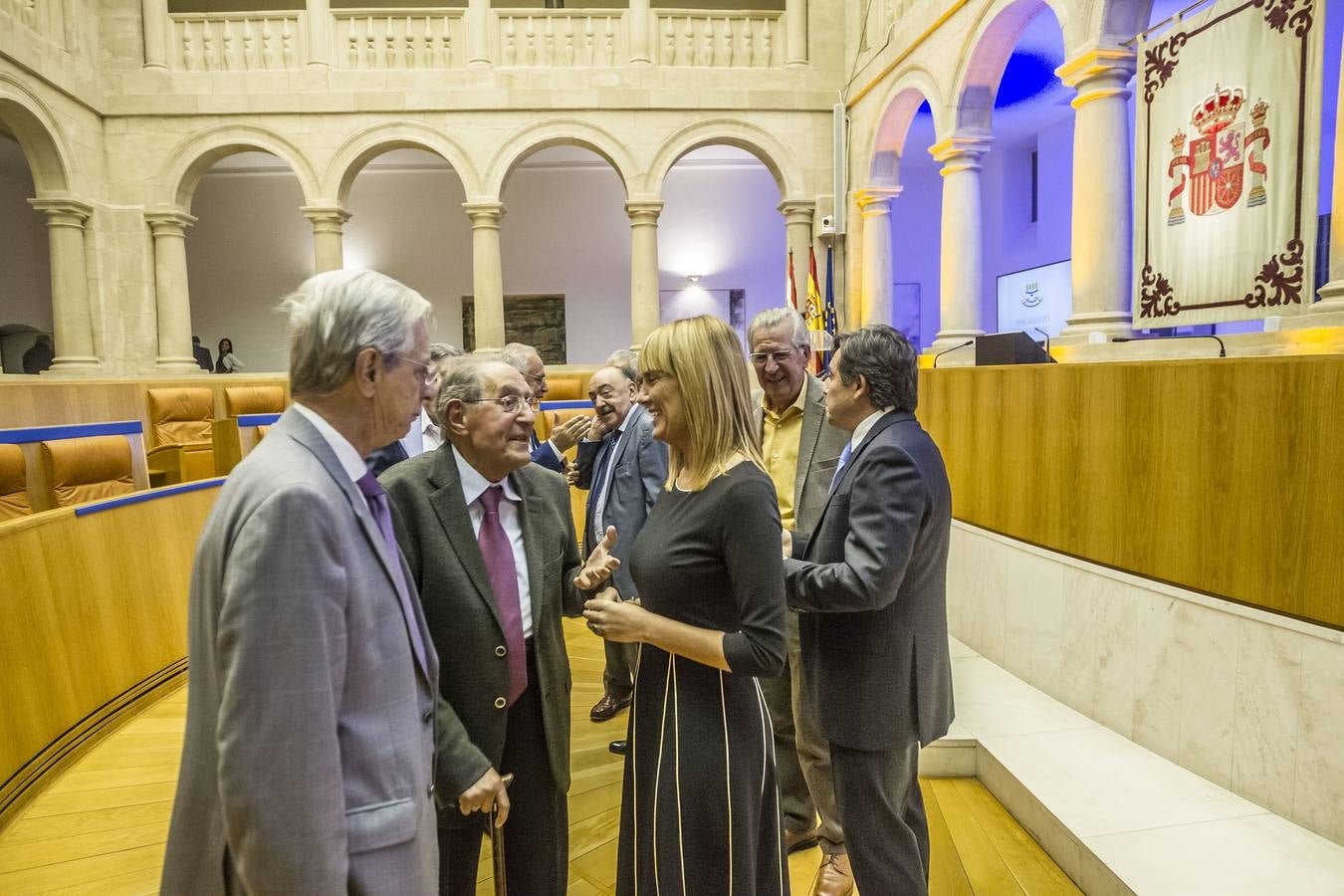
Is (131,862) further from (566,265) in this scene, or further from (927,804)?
(566,265)

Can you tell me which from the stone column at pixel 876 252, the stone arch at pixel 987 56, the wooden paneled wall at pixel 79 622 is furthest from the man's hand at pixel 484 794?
the stone column at pixel 876 252

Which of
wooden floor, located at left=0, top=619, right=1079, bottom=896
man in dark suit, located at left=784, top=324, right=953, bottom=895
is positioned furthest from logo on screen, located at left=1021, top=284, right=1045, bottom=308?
man in dark suit, located at left=784, top=324, right=953, bottom=895

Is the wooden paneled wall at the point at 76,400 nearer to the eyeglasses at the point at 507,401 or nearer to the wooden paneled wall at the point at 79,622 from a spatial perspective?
the wooden paneled wall at the point at 79,622

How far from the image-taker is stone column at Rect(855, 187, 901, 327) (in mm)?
8492

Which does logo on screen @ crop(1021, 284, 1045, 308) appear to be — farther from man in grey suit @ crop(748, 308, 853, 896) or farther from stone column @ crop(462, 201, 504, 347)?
man in grey suit @ crop(748, 308, 853, 896)

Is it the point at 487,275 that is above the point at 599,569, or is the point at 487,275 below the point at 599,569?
above

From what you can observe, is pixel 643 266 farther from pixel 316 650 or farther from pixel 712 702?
pixel 316 650

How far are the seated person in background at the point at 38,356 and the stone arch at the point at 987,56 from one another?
12720 millimetres

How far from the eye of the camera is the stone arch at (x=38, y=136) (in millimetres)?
7520

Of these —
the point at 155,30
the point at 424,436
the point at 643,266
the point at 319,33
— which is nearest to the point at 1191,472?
the point at 424,436

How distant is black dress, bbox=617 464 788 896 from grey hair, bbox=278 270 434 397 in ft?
1.90

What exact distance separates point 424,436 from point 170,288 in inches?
314

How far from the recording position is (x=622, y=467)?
9.70 feet

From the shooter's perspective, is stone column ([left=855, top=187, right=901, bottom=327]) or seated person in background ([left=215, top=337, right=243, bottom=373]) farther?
seated person in background ([left=215, top=337, right=243, bottom=373])
